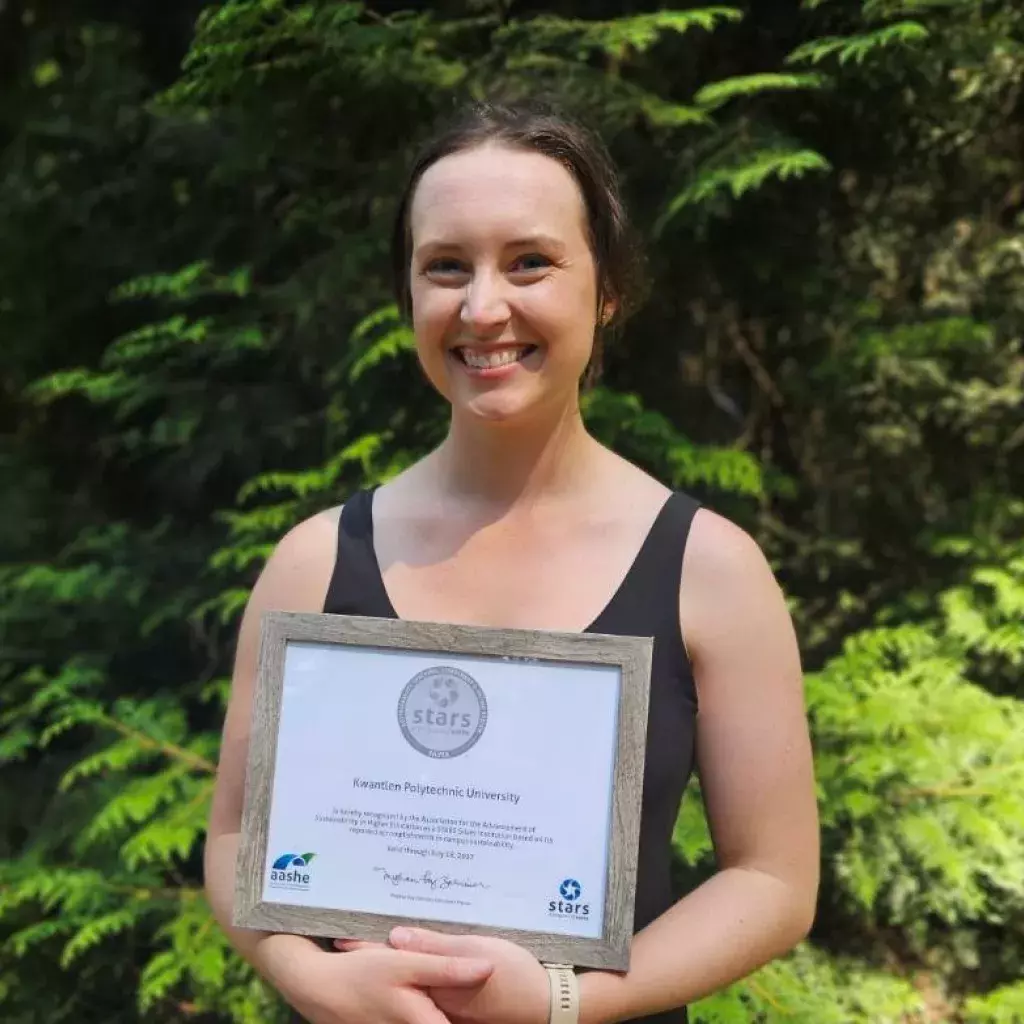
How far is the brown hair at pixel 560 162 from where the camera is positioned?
109 cm

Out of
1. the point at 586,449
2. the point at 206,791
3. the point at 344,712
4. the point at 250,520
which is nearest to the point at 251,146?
the point at 250,520

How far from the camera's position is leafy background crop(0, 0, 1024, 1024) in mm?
2150

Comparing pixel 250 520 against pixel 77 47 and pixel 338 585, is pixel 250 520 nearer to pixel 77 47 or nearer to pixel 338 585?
pixel 338 585

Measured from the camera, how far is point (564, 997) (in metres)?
0.97

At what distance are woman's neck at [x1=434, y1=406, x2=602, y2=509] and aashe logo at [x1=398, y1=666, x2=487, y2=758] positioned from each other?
0.83 feet

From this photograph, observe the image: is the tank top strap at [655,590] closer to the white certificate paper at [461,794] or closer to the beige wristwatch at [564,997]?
the white certificate paper at [461,794]

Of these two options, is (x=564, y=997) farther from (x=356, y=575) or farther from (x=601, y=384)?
(x=601, y=384)

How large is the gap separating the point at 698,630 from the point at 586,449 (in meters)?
0.26

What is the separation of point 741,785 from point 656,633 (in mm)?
187

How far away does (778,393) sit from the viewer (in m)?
2.88

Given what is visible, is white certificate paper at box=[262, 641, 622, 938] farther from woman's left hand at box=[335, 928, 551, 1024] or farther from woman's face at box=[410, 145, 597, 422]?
woman's face at box=[410, 145, 597, 422]
